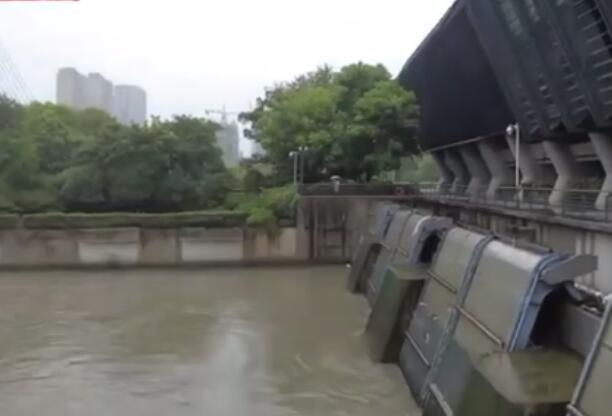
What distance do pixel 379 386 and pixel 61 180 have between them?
73.9 feet

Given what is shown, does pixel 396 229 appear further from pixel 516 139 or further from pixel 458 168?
pixel 458 168

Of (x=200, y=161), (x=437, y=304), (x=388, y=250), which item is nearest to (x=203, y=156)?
(x=200, y=161)

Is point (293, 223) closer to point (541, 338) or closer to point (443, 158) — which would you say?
point (443, 158)

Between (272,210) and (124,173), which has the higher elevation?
(124,173)

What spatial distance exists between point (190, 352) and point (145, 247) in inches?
543

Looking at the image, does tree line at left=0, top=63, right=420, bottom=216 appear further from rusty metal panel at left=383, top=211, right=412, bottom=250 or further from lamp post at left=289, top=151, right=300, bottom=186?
rusty metal panel at left=383, top=211, right=412, bottom=250

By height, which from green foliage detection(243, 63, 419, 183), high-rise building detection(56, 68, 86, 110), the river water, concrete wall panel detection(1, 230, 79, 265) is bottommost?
the river water

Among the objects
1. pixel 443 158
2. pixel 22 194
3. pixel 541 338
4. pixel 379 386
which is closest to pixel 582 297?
pixel 541 338

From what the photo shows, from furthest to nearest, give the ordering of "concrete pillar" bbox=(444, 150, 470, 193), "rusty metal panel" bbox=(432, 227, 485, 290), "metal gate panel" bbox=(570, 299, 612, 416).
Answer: "concrete pillar" bbox=(444, 150, 470, 193) < "rusty metal panel" bbox=(432, 227, 485, 290) < "metal gate panel" bbox=(570, 299, 612, 416)

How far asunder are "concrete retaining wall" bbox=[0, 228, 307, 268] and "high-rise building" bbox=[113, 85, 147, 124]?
210ft

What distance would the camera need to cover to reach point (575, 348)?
7.32 m

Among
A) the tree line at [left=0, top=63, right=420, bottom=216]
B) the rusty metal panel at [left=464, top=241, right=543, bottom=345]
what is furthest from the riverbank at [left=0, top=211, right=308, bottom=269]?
the rusty metal panel at [left=464, top=241, right=543, bottom=345]

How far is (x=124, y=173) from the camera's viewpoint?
95.1ft

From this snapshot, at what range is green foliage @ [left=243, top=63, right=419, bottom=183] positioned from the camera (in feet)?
97.1
